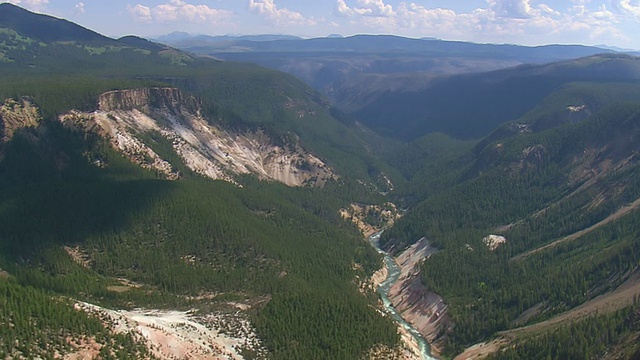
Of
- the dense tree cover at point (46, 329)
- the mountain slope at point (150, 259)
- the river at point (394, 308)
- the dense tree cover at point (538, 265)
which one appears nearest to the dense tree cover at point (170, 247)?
the mountain slope at point (150, 259)

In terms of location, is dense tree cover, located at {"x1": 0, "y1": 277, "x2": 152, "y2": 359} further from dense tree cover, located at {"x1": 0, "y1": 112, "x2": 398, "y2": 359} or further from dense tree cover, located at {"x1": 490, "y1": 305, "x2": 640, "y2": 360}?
dense tree cover, located at {"x1": 490, "y1": 305, "x2": 640, "y2": 360}

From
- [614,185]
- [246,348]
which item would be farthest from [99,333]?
[614,185]

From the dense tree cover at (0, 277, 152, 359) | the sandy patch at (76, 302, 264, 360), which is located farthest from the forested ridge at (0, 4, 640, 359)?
the sandy patch at (76, 302, 264, 360)

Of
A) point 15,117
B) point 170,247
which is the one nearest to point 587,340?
point 170,247

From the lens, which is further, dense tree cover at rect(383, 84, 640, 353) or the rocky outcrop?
the rocky outcrop

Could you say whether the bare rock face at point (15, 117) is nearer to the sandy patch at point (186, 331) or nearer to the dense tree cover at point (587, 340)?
the sandy patch at point (186, 331)

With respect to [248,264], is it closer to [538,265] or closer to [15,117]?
[538,265]
